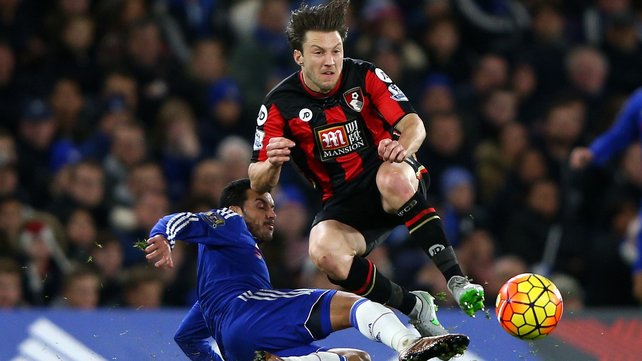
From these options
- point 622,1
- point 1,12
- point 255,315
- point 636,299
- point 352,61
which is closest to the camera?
point 255,315

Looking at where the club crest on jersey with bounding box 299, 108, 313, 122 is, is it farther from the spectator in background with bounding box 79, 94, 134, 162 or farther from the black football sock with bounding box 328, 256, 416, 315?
the spectator in background with bounding box 79, 94, 134, 162

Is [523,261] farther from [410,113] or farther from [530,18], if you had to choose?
[410,113]

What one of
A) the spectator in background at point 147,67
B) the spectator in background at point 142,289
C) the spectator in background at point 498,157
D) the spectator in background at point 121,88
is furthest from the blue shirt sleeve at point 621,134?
the spectator in background at point 121,88

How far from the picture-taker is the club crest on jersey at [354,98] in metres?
7.25

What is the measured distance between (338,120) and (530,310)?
1.48 m

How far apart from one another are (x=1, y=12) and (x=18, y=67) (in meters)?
0.53

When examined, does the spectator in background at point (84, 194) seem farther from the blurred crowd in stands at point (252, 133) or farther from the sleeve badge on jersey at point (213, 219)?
the sleeve badge on jersey at point (213, 219)

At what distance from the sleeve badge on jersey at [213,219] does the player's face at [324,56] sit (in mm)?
915

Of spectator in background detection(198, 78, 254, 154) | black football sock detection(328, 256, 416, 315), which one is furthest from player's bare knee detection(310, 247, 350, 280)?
spectator in background detection(198, 78, 254, 154)

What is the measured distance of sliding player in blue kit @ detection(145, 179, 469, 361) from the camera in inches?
259

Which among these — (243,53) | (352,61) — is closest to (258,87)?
(243,53)

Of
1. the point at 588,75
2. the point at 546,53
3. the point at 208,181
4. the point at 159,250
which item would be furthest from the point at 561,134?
the point at 159,250

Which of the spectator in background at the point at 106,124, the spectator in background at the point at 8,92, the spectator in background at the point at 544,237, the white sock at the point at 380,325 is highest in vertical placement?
the spectator in background at the point at 8,92

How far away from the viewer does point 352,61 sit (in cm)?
743
